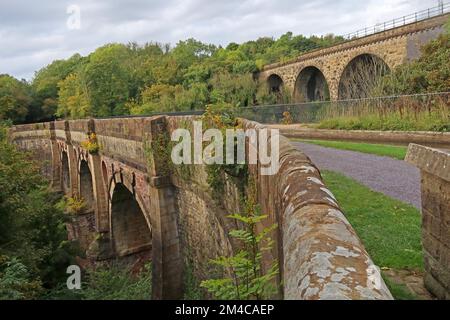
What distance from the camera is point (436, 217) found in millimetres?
3539

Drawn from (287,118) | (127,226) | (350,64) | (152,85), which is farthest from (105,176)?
(152,85)

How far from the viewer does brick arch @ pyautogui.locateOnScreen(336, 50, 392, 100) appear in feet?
73.5

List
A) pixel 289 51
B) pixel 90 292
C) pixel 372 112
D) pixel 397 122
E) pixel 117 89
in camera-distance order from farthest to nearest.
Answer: pixel 289 51, pixel 117 89, pixel 372 112, pixel 397 122, pixel 90 292

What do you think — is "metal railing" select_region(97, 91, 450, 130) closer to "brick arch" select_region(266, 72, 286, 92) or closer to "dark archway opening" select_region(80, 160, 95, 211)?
"dark archway opening" select_region(80, 160, 95, 211)

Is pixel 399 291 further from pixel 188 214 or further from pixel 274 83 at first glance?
pixel 274 83

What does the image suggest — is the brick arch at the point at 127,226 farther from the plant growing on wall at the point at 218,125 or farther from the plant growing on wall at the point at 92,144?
the plant growing on wall at the point at 218,125

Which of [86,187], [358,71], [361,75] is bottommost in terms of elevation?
[86,187]

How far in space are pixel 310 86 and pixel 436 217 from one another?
36.2 meters

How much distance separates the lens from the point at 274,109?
82.3 feet

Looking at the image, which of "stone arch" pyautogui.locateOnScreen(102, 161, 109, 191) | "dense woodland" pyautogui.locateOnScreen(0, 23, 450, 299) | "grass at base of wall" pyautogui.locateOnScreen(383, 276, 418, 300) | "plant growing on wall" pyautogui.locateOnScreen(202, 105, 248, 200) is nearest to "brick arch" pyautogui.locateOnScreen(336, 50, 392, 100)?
"dense woodland" pyautogui.locateOnScreen(0, 23, 450, 299)

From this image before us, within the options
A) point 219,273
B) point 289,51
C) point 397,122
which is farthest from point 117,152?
point 289,51

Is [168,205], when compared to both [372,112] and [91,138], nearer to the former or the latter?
[91,138]

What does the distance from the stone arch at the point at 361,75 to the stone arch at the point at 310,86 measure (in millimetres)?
6250

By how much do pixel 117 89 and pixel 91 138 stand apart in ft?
102
